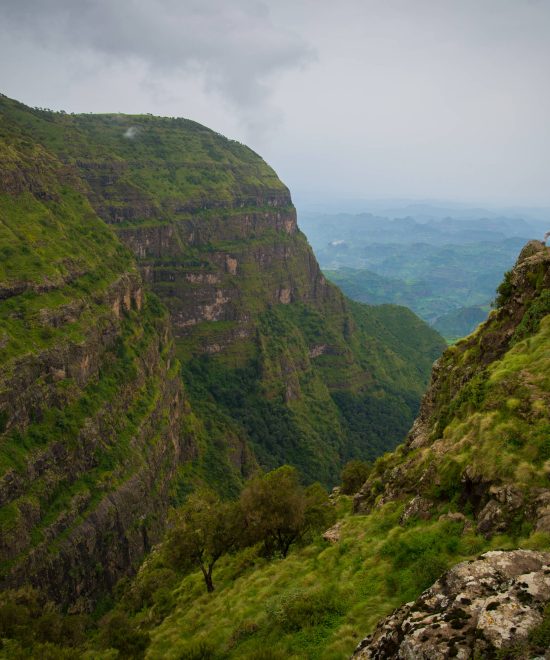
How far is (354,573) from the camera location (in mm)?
21562

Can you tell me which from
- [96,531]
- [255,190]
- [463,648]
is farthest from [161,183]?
[463,648]

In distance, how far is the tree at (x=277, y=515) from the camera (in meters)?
34.0

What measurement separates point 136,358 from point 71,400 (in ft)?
70.9

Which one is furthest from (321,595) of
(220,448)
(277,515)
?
(220,448)

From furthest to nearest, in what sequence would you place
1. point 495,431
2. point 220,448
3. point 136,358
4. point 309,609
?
point 220,448 → point 136,358 → point 495,431 → point 309,609

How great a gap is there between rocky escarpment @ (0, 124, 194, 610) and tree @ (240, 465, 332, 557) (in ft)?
108

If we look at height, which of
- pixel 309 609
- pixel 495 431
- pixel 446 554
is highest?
pixel 495 431

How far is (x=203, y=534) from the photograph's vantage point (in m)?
37.4

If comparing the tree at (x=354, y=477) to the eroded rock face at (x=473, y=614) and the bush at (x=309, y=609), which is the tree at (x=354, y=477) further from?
the eroded rock face at (x=473, y=614)

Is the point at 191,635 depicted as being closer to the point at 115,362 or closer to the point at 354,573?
the point at 354,573

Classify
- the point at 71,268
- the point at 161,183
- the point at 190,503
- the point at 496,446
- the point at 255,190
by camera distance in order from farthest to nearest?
the point at 255,190 < the point at 161,183 < the point at 71,268 < the point at 190,503 < the point at 496,446

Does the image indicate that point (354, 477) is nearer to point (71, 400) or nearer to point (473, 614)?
point (473, 614)

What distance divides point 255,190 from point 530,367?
18442 centimetres

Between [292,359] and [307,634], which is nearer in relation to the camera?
[307,634]
